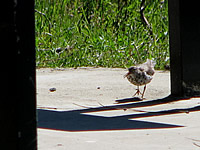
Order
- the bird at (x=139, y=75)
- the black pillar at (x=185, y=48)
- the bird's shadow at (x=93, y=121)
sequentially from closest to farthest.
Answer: the bird's shadow at (x=93, y=121) → the black pillar at (x=185, y=48) → the bird at (x=139, y=75)

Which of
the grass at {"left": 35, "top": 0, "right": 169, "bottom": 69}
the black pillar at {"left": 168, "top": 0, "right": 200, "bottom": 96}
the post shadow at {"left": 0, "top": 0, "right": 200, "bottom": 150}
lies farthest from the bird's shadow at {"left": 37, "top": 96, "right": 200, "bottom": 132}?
the grass at {"left": 35, "top": 0, "right": 169, "bottom": 69}

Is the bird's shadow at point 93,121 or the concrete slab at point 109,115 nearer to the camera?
the concrete slab at point 109,115

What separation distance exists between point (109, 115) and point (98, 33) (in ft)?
17.4

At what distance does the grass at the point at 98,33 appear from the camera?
30.2 feet

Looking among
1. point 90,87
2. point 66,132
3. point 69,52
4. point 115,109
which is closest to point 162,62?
point 69,52

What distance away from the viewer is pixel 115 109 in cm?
525

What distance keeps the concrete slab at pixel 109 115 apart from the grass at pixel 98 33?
1345 millimetres
